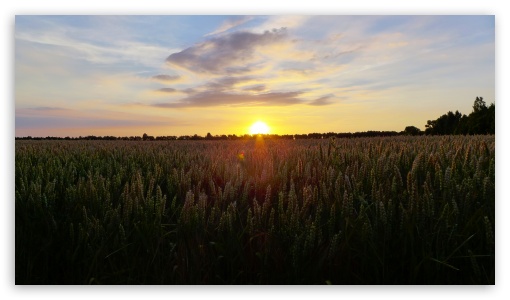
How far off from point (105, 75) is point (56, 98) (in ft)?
1.40

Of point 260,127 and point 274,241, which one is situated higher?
point 260,127

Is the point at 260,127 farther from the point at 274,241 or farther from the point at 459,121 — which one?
the point at 459,121

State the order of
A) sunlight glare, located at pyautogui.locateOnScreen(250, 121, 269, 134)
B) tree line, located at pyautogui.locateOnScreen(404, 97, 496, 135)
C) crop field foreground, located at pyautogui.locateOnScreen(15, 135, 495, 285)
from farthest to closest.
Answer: tree line, located at pyautogui.locateOnScreen(404, 97, 496, 135) < sunlight glare, located at pyautogui.locateOnScreen(250, 121, 269, 134) < crop field foreground, located at pyautogui.locateOnScreen(15, 135, 495, 285)

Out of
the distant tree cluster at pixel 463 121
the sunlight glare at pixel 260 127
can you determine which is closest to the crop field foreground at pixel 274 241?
the sunlight glare at pixel 260 127

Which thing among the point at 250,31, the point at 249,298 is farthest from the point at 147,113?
the point at 249,298

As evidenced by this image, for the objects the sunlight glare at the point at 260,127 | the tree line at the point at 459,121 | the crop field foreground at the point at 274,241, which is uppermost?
the tree line at the point at 459,121

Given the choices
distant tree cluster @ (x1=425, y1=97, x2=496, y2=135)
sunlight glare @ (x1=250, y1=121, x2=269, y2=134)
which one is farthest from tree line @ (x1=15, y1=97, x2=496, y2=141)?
sunlight glare @ (x1=250, y1=121, x2=269, y2=134)

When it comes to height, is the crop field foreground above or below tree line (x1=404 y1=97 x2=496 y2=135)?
below

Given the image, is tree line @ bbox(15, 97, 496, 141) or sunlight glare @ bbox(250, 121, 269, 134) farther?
tree line @ bbox(15, 97, 496, 141)

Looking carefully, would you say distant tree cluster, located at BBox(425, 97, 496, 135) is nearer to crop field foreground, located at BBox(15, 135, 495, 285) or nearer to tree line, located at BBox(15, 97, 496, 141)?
tree line, located at BBox(15, 97, 496, 141)

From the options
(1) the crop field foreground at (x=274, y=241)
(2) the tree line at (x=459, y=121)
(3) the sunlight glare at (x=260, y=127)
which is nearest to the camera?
(1) the crop field foreground at (x=274, y=241)

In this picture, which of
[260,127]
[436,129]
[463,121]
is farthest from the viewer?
[463,121]

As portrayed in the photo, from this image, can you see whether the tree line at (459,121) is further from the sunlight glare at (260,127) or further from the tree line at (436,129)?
the sunlight glare at (260,127)

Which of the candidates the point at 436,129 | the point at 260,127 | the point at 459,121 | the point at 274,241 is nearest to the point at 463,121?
the point at 459,121
